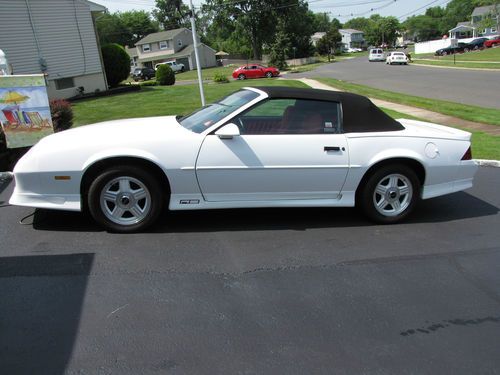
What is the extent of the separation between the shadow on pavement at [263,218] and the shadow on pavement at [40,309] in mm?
836

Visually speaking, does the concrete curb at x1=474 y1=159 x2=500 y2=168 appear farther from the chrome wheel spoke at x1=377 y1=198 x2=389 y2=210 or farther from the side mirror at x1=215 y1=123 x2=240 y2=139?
the side mirror at x1=215 y1=123 x2=240 y2=139

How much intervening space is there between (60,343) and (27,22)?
22903mm

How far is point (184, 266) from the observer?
4059 millimetres

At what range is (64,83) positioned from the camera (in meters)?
24.5

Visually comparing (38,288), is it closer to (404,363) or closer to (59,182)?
(59,182)

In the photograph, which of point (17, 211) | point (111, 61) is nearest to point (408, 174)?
point (17, 211)

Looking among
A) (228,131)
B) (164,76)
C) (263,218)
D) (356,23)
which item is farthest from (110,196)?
(356,23)

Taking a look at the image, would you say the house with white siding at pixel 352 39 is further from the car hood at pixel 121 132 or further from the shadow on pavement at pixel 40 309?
the shadow on pavement at pixel 40 309

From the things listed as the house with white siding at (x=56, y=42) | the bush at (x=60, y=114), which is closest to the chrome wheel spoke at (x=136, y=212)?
the bush at (x=60, y=114)

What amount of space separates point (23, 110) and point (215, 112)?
367 cm

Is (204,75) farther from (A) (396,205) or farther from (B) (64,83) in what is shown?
(A) (396,205)

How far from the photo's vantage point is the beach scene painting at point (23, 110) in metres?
7.04

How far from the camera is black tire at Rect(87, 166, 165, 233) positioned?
455 cm

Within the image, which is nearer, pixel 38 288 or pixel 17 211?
pixel 38 288
